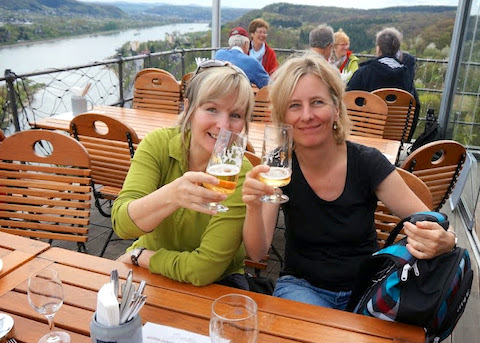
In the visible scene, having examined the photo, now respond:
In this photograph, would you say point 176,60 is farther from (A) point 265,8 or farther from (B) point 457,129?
(B) point 457,129

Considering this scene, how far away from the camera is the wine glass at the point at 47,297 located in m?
1.10

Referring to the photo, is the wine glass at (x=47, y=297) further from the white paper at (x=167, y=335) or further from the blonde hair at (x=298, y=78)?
the blonde hair at (x=298, y=78)

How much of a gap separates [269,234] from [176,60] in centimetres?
583

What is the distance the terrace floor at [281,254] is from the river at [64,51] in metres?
1.62

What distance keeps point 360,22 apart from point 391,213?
6.02 metres

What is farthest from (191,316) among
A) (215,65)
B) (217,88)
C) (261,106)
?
(261,106)

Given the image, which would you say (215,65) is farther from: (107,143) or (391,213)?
(107,143)

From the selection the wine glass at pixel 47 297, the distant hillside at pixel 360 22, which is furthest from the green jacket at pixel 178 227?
the distant hillside at pixel 360 22

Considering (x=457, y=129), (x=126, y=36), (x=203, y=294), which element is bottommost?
(x=457, y=129)

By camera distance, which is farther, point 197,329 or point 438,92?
point 438,92

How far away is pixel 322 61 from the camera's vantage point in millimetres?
1820

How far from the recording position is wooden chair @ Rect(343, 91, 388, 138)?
3758mm

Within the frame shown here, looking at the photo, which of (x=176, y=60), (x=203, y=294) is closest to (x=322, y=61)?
(x=203, y=294)

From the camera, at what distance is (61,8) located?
484 centimetres
